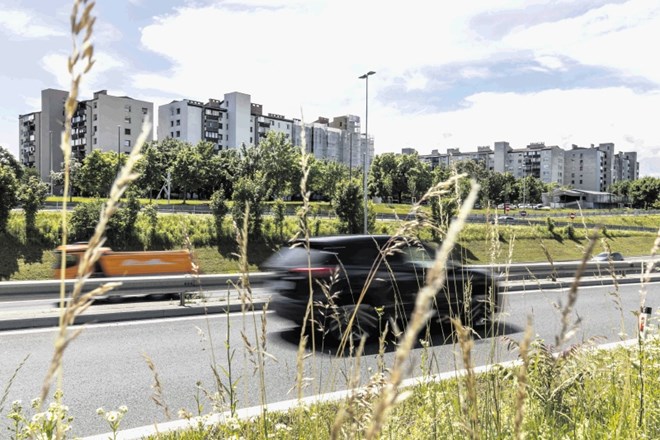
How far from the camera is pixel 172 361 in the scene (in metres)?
6.49

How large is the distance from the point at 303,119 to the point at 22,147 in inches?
4661

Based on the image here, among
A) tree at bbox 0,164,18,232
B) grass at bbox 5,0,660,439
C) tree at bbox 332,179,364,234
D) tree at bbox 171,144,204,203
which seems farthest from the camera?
tree at bbox 171,144,204,203

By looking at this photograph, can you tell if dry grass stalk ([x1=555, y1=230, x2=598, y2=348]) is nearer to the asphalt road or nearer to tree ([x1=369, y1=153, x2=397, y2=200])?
the asphalt road

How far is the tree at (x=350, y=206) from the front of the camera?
34.8 metres

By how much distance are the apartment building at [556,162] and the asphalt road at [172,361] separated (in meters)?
146

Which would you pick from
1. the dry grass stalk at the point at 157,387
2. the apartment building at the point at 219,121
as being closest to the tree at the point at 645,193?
the apartment building at the point at 219,121

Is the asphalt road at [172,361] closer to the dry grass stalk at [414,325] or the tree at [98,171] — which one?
the dry grass stalk at [414,325]

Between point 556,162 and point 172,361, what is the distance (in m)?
163

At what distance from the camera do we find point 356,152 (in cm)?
13525

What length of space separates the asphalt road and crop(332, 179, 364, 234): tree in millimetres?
25172

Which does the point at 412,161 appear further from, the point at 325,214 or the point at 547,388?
the point at 547,388

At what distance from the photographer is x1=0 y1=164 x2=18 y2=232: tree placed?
87.6 feet

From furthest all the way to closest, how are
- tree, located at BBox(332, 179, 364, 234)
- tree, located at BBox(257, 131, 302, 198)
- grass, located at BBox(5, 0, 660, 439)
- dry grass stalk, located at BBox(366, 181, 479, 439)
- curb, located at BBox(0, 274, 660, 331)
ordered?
tree, located at BBox(257, 131, 302, 198) < tree, located at BBox(332, 179, 364, 234) < curb, located at BBox(0, 274, 660, 331) < grass, located at BBox(5, 0, 660, 439) < dry grass stalk, located at BBox(366, 181, 479, 439)

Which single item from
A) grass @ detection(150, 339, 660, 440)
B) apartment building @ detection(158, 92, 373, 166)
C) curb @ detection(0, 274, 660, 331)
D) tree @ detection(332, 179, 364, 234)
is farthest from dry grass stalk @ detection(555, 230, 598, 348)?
apartment building @ detection(158, 92, 373, 166)
